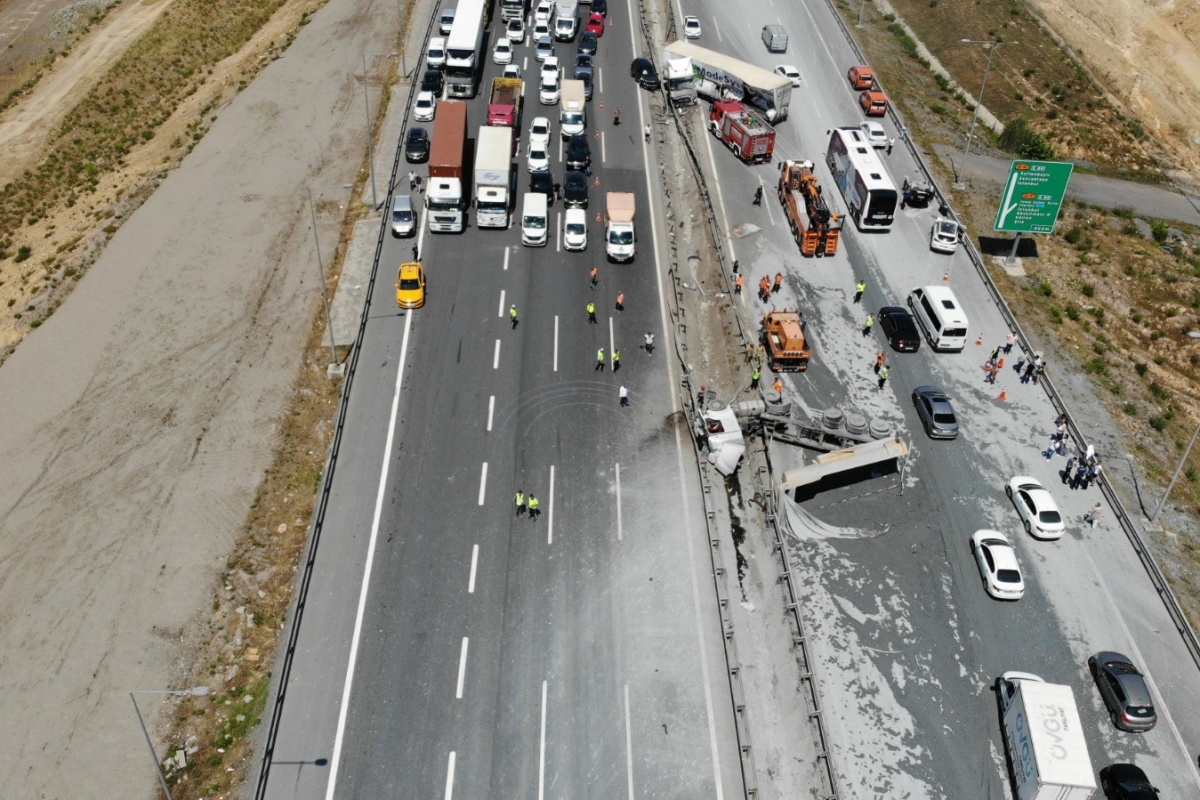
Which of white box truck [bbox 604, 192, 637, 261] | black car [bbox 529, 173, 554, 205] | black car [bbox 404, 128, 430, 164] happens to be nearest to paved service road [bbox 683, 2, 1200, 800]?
white box truck [bbox 604, 192, 637, 261]

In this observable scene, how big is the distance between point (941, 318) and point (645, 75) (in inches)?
1472

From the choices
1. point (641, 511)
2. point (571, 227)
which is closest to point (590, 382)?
point (641, 511)

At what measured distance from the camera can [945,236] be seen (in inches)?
2462

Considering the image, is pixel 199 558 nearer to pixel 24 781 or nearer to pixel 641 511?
pixel 24 781

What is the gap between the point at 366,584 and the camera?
4109 cm

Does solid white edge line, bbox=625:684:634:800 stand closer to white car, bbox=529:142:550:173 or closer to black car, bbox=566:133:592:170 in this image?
white car, bbox=529:142:550:173

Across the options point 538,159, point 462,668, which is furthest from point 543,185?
point 462,668

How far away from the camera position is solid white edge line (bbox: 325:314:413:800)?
3538 cm

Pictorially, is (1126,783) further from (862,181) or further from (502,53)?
(502,53)

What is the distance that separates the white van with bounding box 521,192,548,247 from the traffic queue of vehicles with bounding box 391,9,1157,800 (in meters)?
0.10

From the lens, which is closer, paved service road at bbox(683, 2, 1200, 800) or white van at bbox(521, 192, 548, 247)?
paved service road at bbox(683, 2, 1200, 800)

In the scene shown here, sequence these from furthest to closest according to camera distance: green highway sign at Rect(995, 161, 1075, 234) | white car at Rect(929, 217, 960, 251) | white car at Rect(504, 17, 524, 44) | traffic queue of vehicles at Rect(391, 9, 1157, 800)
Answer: white car at Rect(504, 17, 524, 44) → white car at Rect(929, 217, 960, 251) → green highway sign at Rect(995, 161, 1075, 234) → traffic queue of vehicles at Rect(391, 9, 1157, 800)

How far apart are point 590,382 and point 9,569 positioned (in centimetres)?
2864

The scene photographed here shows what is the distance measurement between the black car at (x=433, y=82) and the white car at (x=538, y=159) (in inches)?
497
